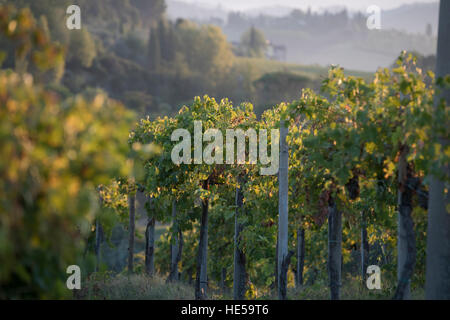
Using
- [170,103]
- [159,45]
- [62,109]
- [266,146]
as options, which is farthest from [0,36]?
[159,45]

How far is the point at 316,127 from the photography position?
23.0 ft

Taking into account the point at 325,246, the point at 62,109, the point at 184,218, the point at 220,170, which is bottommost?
the point at 325,246

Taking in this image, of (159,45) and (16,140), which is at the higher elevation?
(159,45)

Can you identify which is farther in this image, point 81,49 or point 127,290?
point 81,49

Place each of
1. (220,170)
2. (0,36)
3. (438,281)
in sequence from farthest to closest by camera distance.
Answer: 1. (220,170)
2. (438,281)
3. (0,36)

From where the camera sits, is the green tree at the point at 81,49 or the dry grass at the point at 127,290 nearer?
the dry grass at the point at 127,290

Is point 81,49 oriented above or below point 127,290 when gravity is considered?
above

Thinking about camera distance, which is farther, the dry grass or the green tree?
the green tree

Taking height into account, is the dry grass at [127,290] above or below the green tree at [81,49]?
below

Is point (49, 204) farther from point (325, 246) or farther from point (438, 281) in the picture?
point (325, 246)

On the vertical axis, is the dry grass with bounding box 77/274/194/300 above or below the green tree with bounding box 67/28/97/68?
below

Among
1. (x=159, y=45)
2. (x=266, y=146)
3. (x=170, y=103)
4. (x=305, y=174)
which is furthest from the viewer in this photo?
(x=159, y=45)

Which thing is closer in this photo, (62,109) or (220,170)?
(62,109)

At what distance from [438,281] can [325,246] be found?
12017 mm
